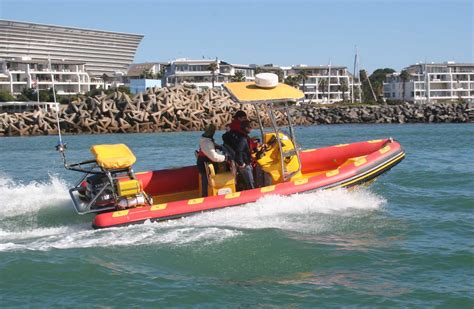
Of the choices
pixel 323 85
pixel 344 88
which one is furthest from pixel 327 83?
pixel 344 88

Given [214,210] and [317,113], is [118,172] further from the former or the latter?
[317,113]

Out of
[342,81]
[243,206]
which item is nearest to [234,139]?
[243,206]

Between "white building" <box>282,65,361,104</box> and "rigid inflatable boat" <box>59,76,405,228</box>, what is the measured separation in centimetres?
7742

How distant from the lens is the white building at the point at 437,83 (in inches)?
3642

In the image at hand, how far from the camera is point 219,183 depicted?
944 centimetres

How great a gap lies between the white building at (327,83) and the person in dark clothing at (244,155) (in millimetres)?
78376

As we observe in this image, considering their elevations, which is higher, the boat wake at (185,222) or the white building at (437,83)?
the white building at (437,83)

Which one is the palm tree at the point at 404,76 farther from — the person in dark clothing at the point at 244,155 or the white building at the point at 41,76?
the person in dark clothing at the point at 244,155

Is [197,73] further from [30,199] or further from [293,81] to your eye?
[30,199]

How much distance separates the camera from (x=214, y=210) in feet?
29.0

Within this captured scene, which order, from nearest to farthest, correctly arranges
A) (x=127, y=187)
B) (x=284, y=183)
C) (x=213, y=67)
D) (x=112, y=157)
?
(x=127, y=187), (x=112, y=157), (x=284, y=183), (x=213, y=67)

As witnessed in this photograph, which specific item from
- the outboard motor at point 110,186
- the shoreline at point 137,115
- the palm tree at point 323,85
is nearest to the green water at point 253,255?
the outboard motor at point 110,186

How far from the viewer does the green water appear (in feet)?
20.1

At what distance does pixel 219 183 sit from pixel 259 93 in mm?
1425
